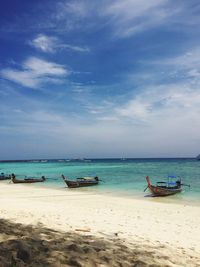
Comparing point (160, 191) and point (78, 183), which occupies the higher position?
point (160, 191)

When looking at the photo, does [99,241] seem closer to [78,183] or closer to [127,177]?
[78,183]

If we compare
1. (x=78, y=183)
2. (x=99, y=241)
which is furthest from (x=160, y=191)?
(x=99, y=241)

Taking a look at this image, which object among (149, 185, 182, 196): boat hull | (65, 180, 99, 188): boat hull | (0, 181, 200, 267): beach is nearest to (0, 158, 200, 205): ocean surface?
(149, 185, 182, 196): boat hull

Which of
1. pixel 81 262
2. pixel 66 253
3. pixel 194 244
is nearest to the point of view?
pixel 81 262

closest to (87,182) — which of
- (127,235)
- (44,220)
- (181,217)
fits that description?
(181,217)

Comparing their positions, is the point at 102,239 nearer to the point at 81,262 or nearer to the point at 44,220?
the point at 81,262

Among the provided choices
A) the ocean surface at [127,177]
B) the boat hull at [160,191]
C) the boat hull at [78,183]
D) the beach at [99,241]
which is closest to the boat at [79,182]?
the boat hull at [78,183]

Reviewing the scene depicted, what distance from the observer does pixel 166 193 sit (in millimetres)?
23422

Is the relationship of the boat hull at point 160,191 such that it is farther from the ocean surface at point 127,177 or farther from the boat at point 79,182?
the boat at point 79,182

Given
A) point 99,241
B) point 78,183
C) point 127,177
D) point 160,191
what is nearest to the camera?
point 99,241

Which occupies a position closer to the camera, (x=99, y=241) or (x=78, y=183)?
(x=99, y=241)

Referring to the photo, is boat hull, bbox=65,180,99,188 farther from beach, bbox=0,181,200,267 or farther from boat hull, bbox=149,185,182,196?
beach, bbox=0,181,200,267

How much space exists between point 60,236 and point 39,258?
225 centimetres

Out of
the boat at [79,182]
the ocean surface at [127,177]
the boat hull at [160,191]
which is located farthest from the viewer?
the boat at [79,182]
